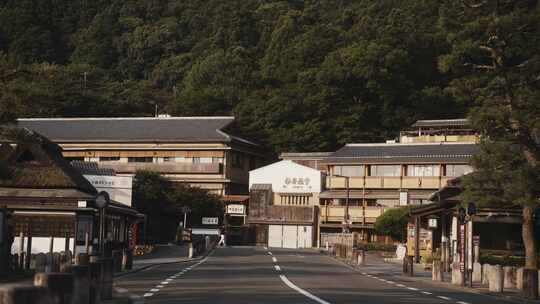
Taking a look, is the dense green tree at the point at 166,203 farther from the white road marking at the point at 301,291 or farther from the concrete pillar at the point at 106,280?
the concrete pillar at the point at 106,280

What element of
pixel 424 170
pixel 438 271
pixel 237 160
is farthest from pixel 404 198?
pixel 438 271

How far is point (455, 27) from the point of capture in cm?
3425

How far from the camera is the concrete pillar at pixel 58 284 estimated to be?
11773 millimetres

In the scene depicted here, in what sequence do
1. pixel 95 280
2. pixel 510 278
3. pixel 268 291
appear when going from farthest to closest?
pixel 510 278 < pixel 268 291 < pixel 95 280

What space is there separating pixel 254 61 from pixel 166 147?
32735 millimetres

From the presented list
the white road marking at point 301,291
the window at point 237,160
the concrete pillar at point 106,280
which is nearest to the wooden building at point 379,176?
the window at point 237,160

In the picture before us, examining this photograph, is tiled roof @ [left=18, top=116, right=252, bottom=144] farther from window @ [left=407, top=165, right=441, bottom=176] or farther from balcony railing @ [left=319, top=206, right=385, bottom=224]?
window @ [left=407, top=165, right=441, bottom=176]

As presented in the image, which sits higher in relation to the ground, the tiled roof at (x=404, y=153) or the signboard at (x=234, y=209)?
the tiled roof at (x=404, y=153)

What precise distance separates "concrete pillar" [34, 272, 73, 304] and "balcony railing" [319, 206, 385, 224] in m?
80.8

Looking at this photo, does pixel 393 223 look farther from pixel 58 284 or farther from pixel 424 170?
pixel 58 284

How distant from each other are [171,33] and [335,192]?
6757 centimetres

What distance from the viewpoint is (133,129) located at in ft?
361

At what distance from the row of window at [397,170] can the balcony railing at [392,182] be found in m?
0.56

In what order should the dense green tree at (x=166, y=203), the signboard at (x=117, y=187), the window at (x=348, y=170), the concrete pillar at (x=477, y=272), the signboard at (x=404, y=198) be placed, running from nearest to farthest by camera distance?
the concrete pillar at (x=477, y=272), the signboard at (x=117, y=187), the signboard at (x=404, y=198), the dense green tree at (x=166, y=203), the window at (x=348, y=170)
